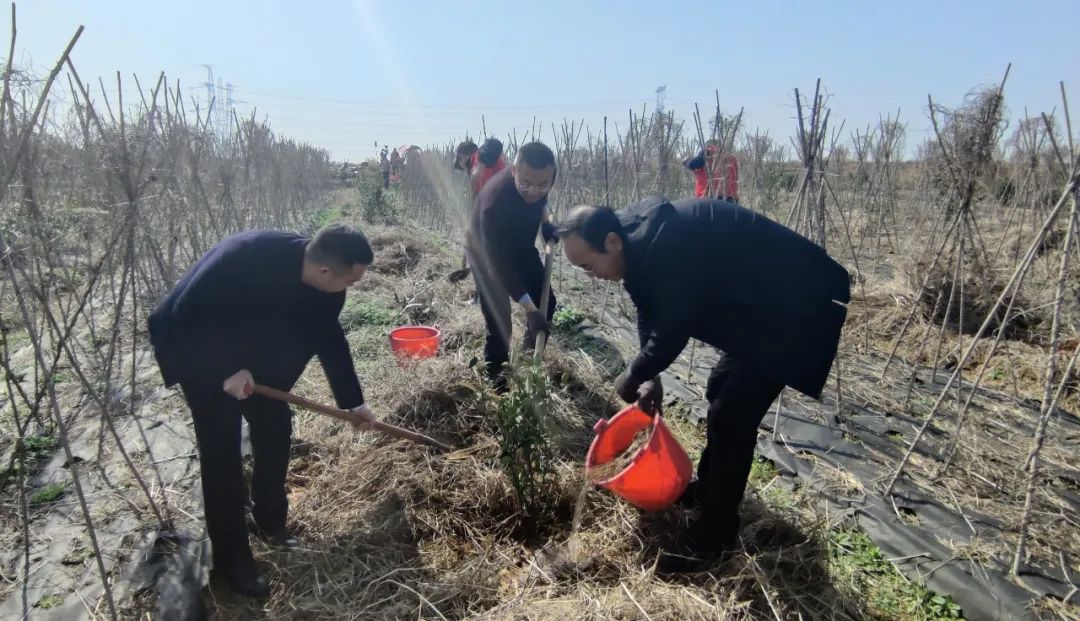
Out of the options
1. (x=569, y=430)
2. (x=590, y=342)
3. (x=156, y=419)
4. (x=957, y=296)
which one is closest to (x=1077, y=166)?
(x=569, y=430)

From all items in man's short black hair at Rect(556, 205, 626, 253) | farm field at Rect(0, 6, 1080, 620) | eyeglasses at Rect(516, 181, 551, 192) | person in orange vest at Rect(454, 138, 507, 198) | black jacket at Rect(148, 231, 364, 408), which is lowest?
farm field at Rect(0, 6, 1080, 620)

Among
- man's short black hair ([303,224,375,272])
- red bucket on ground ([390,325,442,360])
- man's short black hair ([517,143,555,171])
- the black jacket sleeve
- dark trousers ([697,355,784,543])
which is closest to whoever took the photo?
man's short black hair ([303,224,375,272])

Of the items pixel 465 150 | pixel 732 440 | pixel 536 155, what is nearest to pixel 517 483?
pixel 732 440

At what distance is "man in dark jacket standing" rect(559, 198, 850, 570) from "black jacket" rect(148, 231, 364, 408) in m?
0.94

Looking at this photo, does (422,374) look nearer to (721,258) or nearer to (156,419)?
(156,419)

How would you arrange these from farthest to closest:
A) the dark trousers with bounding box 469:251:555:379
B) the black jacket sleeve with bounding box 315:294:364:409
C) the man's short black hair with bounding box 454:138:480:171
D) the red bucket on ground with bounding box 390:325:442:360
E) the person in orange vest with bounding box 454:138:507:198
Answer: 1. the man's short black hair with bounding box 454:138:480:171
2. the person in orange vest with bounding box 454:138:507:198
3. the red bucket on ground with bounding box 390:325:442:360
4. the dark trousers with bounding box 469:251:555:379
5. the black jacket sleeve with bounding box 315:294:364:409

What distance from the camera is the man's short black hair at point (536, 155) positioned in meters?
2.96

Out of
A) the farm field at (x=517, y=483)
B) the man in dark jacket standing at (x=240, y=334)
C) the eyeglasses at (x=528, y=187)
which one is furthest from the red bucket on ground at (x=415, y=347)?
the man in dark jacket standing at (x=240, y=334)

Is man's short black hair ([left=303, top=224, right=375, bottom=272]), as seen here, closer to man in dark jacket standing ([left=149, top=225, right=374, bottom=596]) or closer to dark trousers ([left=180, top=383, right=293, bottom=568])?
man in dark jacket standing ([left=149, top=225, right=374, bottom=596])

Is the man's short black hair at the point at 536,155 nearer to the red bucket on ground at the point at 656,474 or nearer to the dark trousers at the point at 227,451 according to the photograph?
the red bucket on ground at the point at 656,474

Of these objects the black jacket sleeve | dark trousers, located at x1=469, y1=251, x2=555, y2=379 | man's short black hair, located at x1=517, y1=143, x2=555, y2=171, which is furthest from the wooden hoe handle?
man's short black hair, located at x1=517, y1=143, x2=555, y2=171

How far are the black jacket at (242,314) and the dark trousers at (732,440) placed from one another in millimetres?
1400

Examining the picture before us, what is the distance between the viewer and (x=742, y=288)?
1938 mm

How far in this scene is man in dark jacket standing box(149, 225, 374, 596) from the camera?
6.19 feet
